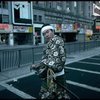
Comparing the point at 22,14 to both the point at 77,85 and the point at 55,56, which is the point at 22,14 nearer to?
the point at 77,85

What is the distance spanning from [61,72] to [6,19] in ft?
119

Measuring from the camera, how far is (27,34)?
44781 millimetres

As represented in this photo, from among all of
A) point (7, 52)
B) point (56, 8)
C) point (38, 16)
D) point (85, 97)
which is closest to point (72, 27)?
point (56, 8)

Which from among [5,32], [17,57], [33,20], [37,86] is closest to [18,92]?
[37,86]

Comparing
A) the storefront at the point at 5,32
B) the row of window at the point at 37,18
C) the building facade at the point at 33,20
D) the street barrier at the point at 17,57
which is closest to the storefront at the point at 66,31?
the building facade at the point at 33,20

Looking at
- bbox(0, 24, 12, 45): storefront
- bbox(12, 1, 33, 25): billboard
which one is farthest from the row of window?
bbox(0, 24, 12, 45): storefront

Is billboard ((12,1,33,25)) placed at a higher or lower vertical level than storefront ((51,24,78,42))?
higher

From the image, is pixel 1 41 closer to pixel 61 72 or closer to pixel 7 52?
pixel 7 52

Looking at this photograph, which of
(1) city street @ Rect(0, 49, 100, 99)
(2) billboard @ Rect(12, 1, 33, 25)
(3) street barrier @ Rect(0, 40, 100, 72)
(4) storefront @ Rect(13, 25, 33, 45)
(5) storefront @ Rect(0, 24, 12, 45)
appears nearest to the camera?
(1) city street @ Rect(0, 49, 100, 99)

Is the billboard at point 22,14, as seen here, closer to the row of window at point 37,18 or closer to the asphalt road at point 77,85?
the row of window at point 37,18

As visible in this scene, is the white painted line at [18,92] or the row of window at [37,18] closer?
the white painted line at [18,92]

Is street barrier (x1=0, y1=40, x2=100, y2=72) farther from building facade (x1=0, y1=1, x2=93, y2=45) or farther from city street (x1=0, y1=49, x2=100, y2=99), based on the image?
building facade (x1=0, y1=1, x2=93, y2=45)

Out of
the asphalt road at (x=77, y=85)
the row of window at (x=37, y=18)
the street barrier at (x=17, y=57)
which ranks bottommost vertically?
the asphalt road at (x=77, y=85)

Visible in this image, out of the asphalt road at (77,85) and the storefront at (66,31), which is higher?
the storefront at (66,31)
